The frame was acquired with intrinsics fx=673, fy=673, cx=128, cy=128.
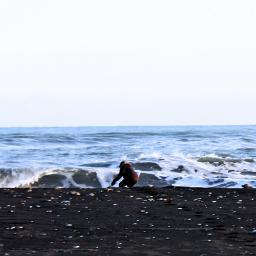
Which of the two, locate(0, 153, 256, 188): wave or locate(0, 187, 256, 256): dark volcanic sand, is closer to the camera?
locate(0, 187, 256, 256): dark volcanic sand

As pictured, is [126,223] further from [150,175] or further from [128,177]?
[150,175]

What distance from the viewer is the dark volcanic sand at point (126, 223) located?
26.5 feet

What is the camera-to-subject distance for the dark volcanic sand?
807 cm

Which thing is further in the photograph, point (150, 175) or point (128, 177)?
point (150, 175)

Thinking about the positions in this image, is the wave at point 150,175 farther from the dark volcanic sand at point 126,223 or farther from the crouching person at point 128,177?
the dark volcanic sand at point 126,223

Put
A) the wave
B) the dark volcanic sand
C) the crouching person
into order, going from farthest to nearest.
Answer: the wave → the crouching person → the dark volcanic sand

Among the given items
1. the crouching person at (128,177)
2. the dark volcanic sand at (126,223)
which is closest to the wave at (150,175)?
the crouching person at (128,177)

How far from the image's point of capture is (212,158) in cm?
3375

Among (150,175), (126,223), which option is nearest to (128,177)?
(150,175)

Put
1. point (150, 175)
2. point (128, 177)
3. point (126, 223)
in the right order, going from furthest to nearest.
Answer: point (150, 175), point (128, 177), point (126, 223)

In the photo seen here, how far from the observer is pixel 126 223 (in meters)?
10.4

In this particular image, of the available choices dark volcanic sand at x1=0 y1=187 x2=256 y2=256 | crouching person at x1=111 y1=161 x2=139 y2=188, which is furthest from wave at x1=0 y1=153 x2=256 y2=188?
dark volcanic sand at x1=0 y1=187 x2=256 y2=256

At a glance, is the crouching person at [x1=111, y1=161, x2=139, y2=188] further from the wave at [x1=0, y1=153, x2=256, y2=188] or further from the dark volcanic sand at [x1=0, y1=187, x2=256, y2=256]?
the wave at [x1=0, y1=153, x2=256, y2=188]

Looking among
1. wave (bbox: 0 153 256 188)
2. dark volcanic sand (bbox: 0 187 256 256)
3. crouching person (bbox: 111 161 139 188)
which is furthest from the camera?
wave (bbox: 0 153 256 188)
